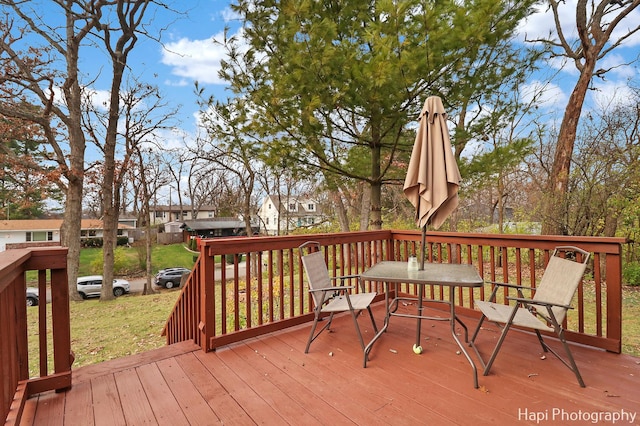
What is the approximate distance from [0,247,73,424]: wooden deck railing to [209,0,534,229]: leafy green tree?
10.4 feet

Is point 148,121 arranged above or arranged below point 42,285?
above

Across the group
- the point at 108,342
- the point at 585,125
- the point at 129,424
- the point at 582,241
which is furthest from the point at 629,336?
the point at 108,342

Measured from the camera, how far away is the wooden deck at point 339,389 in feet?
6.39

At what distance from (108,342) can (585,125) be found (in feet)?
43.6

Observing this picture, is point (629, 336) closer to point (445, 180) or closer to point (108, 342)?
point (445, 180)

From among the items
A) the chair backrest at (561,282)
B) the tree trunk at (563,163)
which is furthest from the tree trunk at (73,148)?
the tree trunk at (563,163)

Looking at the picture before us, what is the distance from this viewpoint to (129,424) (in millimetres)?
1907

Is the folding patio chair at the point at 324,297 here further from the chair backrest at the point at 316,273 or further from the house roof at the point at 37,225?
the house roof at the point at 37,225

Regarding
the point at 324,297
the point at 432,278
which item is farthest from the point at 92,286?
the point at 432,278

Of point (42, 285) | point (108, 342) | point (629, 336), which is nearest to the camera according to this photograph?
point (42, 285)

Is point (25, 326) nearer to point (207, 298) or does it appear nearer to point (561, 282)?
point (207, 298)

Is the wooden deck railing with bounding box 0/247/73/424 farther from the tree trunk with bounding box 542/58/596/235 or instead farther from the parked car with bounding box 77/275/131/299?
the parked car with bounding box 77/275/131/299

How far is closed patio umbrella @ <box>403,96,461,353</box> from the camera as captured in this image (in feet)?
8.98

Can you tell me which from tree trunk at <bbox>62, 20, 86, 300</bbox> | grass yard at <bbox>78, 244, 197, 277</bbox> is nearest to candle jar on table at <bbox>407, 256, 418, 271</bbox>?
tree trunk at <bbox>62, 20, 86, 300</bbox>
